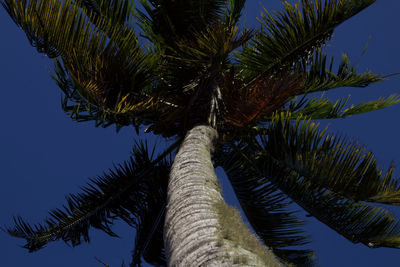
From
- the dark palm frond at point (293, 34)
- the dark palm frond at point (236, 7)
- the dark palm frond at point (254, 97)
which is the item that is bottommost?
the dark palm frond at point (254, 97)

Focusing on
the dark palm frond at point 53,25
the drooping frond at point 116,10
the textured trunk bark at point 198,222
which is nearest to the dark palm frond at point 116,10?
the drooping frond at point 116,10

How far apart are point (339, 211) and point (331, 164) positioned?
0.67 metres

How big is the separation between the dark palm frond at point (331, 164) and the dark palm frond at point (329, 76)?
178 cm

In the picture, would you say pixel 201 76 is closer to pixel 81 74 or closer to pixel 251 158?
pixel 251 158

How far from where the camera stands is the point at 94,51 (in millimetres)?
4594

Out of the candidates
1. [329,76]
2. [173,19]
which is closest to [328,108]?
[329,76]

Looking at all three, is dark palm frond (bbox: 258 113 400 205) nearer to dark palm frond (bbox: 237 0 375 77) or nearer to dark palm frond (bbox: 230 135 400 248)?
dark palm frond (bbox: 230 135 400 248)

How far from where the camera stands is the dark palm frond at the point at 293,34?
5273mm

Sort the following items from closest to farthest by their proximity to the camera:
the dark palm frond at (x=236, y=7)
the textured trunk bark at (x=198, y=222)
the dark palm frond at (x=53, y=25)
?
the textured trunk bark at (x=198, y=222) → the dark palm frond at (x=53, y=25) → the dark palm frond at (x=236, y=7)

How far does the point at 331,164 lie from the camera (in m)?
4.49

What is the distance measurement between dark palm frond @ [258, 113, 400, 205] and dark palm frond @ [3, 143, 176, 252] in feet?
5.78

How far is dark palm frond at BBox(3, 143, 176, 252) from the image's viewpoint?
5.73m

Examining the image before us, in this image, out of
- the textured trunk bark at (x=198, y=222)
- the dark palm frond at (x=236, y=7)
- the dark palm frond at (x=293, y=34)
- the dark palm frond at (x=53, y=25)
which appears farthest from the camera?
the dark palm frond at (x=236, y=7)

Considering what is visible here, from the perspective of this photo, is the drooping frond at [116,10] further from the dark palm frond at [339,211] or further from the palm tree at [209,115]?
the dark palm frond at [339,211]
